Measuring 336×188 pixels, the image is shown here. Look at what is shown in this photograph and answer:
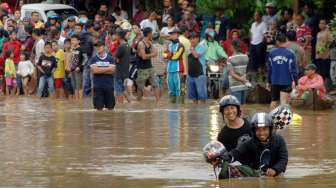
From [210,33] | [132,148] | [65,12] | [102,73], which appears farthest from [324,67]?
[65,12]

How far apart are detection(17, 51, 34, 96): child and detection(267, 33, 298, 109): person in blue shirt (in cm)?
1056

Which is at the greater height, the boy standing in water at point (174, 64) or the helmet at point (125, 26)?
the helmet at point (125, 26)

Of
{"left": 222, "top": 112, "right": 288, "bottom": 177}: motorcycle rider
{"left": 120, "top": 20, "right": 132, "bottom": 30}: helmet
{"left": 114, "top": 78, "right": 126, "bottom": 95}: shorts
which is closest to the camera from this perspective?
{"left": 222, "top": 112, "right": 288, "bottom": 177}: motorcycle rider

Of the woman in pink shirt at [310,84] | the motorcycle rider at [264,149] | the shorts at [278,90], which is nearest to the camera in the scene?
the motorcycle rider at [264,149]

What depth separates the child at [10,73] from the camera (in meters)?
33.1

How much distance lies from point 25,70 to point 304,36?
825 cm

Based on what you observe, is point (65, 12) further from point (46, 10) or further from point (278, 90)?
point (278, 90)

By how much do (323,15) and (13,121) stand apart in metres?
9.04

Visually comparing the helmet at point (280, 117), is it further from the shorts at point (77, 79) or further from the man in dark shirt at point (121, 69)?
the shorts at point (77, 79)

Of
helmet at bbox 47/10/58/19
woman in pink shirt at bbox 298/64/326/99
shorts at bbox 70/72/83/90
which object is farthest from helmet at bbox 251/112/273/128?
helmet at bbox 47/10/58/19

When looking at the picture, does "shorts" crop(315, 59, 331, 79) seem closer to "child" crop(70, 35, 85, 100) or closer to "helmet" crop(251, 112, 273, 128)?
"child" crop(70, 35, 85, 100)

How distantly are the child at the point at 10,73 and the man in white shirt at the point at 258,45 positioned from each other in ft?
23.4

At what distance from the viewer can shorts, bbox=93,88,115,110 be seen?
78.9 feet

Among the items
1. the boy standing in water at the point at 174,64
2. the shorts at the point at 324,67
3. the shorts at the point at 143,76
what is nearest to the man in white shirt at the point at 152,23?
the shorts at the point at 143,76
